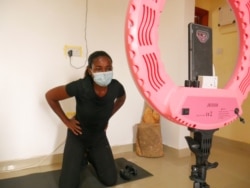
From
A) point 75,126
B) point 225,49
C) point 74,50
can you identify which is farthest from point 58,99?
point 225,49

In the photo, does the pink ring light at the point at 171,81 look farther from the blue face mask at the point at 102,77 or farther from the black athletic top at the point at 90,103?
the black athletic top at the point at 90,103

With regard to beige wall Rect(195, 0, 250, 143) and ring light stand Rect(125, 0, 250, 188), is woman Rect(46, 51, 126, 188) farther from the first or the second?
beige wall Rect(195, 0, 250, 143)

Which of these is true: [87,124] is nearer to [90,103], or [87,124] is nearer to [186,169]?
[90,103]

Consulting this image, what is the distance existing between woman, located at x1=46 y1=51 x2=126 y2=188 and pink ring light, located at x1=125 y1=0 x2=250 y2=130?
96 cm

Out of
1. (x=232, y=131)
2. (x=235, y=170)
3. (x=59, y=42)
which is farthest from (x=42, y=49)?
(x=232, y=131)

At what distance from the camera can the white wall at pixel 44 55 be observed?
180cm

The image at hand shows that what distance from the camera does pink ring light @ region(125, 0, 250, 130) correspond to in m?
0.36

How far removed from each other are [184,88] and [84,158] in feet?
4.74

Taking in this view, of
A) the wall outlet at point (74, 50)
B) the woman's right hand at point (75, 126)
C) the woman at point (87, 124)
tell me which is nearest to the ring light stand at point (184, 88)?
the woman at point (87, 124)

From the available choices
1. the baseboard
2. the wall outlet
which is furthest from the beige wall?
the baseboard

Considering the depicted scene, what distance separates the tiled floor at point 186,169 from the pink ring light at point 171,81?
131 centimetres

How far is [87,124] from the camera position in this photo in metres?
1.57

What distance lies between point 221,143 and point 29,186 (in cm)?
222

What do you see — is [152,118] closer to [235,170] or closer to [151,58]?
[235,170]
